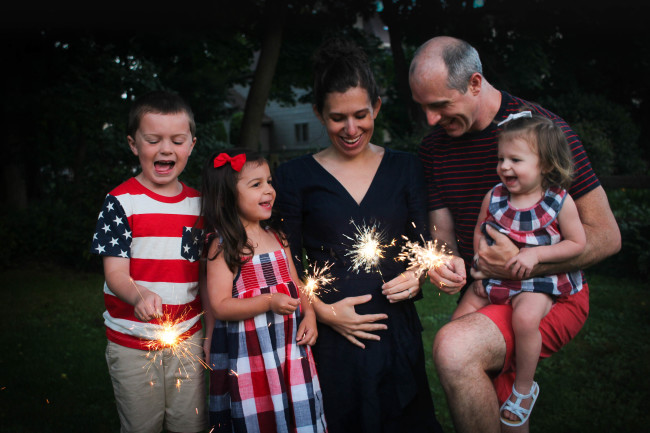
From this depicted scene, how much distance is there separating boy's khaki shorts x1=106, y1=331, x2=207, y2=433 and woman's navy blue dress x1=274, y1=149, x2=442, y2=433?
2.41 ft

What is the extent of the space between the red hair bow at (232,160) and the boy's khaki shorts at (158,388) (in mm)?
1022

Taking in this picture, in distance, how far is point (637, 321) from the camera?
Answer: 259 inches

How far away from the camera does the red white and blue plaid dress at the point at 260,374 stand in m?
2.71

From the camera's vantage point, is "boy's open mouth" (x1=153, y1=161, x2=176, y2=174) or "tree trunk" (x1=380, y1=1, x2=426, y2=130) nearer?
"boy's open mouth" (x1=153, y1=161, x2=176, y2=174)

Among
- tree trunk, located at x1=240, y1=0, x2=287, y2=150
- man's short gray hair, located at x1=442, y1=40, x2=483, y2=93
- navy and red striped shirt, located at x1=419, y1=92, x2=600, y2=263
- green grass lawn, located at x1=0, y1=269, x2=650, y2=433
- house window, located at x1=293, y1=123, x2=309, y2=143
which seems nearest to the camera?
man's short gray hair, located at x1=442, y1=40, x2=483, y2=93

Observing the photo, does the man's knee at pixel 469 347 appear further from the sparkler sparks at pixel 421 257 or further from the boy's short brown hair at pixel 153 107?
the boy's short brown hair at pixel 153 107

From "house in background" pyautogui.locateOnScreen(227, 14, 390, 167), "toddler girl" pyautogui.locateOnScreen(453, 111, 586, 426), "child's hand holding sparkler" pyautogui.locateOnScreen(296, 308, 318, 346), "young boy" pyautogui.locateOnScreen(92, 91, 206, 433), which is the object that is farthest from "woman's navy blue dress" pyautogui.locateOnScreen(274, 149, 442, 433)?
"house in background" pyautogui.locateOnScreen(227, 14, 390, 167)

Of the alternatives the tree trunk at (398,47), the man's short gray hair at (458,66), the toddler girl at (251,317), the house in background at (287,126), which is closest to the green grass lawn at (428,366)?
the toddler girl at (251,317)

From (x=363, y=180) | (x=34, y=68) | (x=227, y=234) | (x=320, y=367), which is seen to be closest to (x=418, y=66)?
(x=363, y=180)

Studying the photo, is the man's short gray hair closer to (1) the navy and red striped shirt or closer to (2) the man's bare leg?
(1) the navy and red striped shirt

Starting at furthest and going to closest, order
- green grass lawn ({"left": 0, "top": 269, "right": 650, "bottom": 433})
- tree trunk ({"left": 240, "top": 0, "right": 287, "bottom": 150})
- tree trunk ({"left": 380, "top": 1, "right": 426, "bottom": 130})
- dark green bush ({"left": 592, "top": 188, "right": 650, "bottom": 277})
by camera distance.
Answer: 1. tree trunk ({"left": 380, "top": 1, "right": 426, "bottom": 130})
2. tree trunk ({"left": 240, "top": 0, "right": 287, "bottom": 150})
3. dark green bush ({"left": 592, "top": 188, "right": 650, "bottom": 277})
4. green grass lawn ({"left": 0, "top": 269, "right": 650, "bottom": 433})

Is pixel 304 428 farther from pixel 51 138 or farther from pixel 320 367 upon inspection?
pixel 51 138

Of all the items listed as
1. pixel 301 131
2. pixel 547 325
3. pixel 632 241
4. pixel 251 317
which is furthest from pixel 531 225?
pixel 301 131

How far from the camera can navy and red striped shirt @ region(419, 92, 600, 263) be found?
10.4 ft
